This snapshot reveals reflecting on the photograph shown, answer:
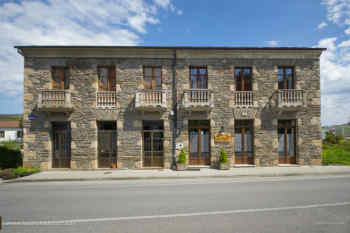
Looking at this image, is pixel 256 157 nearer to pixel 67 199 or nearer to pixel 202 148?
pixel 202 148

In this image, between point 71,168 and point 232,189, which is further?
point 71,168

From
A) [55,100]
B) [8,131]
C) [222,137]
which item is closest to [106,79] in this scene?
[55,100]

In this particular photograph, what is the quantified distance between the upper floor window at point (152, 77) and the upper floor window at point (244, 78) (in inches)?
213

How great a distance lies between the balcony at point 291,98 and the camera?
1098 cm

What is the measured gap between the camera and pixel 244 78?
1183 cm

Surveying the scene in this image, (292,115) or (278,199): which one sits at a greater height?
(292,115)

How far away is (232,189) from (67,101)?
10.6 meters

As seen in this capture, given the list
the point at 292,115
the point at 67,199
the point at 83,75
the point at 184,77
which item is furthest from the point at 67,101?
the point at 292,115

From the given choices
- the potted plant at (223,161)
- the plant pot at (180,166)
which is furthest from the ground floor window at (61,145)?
the potted plant at (223,161)

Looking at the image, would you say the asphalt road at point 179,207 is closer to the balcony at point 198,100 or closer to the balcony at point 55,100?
the balcony at point 55,100

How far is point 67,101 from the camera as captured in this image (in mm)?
10508

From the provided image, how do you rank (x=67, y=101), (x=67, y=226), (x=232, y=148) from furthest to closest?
1. (x=232, y=148)
2. (x=67, y=101)
3. (x=67, y=226)

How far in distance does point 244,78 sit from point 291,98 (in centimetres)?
326

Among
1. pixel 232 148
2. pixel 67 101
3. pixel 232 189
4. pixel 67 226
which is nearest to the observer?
pixel 67 226
